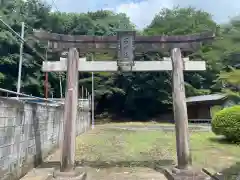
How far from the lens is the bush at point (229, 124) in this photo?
34.6ft

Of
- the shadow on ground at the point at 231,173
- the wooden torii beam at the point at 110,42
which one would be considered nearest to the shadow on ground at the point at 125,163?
the shadow on ground at the point at 231,173

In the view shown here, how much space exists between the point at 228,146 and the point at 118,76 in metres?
23.8

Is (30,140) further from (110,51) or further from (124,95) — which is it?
(124,95)

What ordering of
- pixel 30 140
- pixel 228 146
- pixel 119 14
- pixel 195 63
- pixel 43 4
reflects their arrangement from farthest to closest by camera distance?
pixel 119 14
pixel 43 4
pixel 228 146
pixel 195 63
pixel 30 140

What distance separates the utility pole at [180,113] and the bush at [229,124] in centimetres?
449

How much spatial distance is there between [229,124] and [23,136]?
7638mm

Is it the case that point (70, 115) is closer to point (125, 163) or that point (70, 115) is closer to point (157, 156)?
point (125, 163)

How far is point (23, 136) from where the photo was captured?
6.32 m

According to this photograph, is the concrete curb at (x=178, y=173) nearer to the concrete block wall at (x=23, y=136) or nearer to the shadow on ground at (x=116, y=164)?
the shadow on ground at (x=116, y=164)

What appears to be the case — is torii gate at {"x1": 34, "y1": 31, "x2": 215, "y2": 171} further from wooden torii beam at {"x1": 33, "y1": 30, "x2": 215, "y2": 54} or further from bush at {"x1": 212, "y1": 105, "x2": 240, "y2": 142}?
bush at {"x1": 212, "y1": 105, "x2": 240, "y2": 142}

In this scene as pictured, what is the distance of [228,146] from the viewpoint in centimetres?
1035

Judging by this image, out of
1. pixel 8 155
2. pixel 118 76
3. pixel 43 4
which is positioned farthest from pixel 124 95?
pixel 8 155

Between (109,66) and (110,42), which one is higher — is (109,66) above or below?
below

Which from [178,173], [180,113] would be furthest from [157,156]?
[178,173]
